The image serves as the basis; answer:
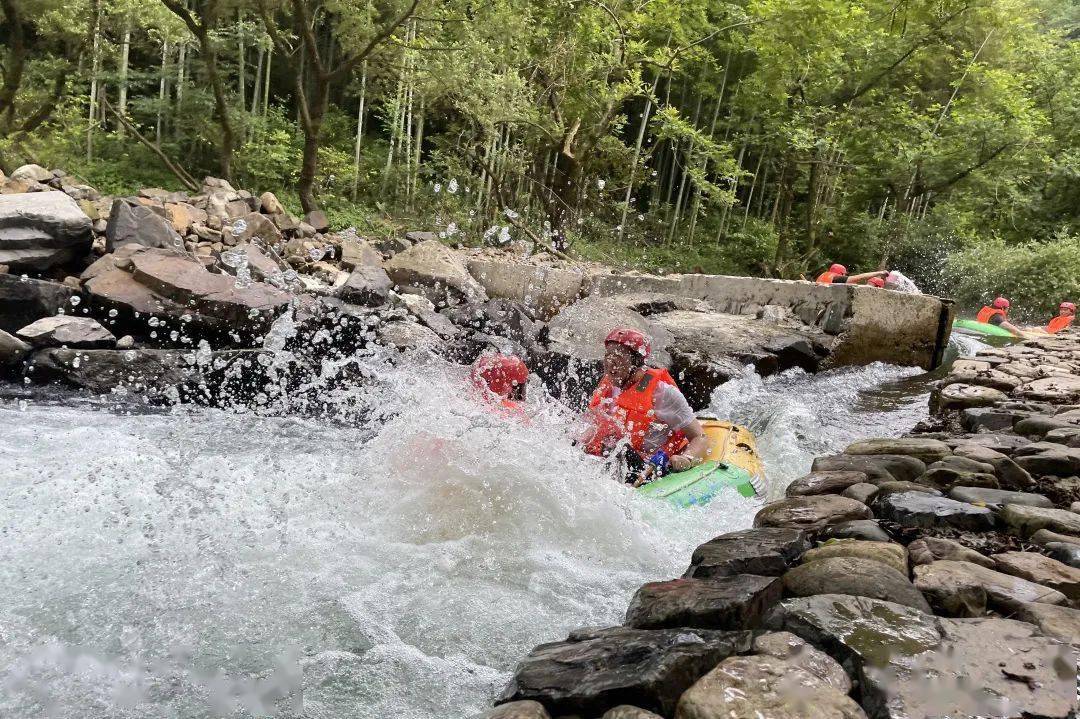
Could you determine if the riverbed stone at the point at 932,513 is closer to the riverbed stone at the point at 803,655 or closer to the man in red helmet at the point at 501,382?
the riverbed stone at the point at 803,655

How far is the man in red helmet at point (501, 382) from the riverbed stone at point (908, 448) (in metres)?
2.10

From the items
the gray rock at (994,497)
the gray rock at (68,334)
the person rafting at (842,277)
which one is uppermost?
the person rafting at (842,277)

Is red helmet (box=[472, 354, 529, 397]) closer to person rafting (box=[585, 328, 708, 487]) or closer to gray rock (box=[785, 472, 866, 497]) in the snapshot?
person rafting (box=[585, 328, 708, 487])

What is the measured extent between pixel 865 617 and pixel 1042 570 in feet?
2.37

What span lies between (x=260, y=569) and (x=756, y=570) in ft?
7.10

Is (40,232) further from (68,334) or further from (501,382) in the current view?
(501,382)

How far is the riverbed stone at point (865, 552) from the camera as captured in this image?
242 cm

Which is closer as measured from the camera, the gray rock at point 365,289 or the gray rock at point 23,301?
the gray rock at point 23,301

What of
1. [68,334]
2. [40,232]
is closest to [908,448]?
[68,334]

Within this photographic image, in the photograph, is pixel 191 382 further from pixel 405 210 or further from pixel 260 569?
pixel 405 210

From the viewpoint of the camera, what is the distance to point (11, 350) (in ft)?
19.9

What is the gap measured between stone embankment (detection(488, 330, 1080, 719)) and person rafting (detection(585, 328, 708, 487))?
132cm

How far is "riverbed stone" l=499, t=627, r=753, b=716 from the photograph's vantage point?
1.89 meters

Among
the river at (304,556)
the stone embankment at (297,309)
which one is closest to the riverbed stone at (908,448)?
the river at (304,556)
